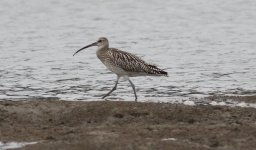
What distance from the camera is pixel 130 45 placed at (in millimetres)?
23391

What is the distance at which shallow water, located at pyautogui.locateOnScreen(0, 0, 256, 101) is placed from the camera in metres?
17.3

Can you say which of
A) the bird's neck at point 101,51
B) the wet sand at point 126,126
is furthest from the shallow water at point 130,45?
the wet sand at point 126,126

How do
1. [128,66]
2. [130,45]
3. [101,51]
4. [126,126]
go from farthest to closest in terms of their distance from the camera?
[130,45]
[101,51]
[128,66]
[126,126]

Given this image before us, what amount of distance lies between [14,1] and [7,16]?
3.52 metres

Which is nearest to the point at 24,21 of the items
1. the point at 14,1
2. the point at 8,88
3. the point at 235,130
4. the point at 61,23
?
the point at 61,23

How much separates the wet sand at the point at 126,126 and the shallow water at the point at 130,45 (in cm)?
265

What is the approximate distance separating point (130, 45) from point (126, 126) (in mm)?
11158

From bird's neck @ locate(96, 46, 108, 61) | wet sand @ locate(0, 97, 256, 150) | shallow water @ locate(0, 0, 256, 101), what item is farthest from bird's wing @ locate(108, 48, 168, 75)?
wet sand @ locate(0, 97, 256, 150)

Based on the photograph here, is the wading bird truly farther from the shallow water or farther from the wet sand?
the wet sand

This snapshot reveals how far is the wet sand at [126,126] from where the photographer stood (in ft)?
Result: 36.2

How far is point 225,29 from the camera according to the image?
26.3 m

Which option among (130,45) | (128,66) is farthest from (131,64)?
(130,45)

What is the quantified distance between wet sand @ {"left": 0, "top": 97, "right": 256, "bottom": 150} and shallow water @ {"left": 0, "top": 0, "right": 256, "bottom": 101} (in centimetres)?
265

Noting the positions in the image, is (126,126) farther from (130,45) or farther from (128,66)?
(130,45)
